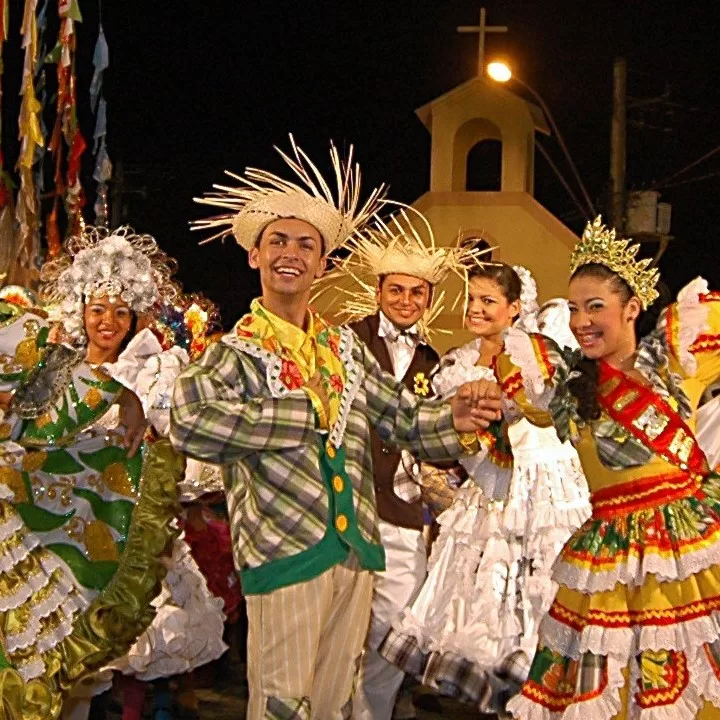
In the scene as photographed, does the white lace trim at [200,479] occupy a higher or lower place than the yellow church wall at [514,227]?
lower

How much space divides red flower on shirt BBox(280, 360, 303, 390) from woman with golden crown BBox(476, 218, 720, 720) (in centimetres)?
70

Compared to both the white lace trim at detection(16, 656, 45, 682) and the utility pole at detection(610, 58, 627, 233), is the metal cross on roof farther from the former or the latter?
the white lace trim at detection(16, 656, 45, 682)

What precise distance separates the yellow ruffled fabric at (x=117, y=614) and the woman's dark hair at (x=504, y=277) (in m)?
2.03

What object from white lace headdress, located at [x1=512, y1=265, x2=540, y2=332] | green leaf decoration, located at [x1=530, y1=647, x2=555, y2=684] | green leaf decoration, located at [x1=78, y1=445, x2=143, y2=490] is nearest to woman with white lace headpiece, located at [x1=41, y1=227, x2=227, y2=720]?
green leaf decoration, located at [x1=78, y1=445, x2=143, y2=490]

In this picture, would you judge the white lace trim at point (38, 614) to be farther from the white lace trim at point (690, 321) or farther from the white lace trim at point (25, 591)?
the white lace trim at point (690, 321)

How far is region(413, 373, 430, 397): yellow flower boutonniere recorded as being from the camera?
7461 millimetres

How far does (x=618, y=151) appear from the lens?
65.9 ft

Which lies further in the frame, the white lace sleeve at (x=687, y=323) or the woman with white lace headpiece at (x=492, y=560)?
the woman with white lace headpiece at (x=492, y=560)

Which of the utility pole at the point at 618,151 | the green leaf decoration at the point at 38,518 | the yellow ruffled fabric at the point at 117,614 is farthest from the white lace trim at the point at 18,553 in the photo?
the utility pole at the point at 618,151

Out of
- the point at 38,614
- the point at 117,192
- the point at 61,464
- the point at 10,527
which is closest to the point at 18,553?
the point at 10,527

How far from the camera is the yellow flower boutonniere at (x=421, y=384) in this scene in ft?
24.5

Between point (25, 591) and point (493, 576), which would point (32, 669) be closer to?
point (25, 591)

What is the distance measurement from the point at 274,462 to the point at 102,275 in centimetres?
274

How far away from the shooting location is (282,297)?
16.8ft
